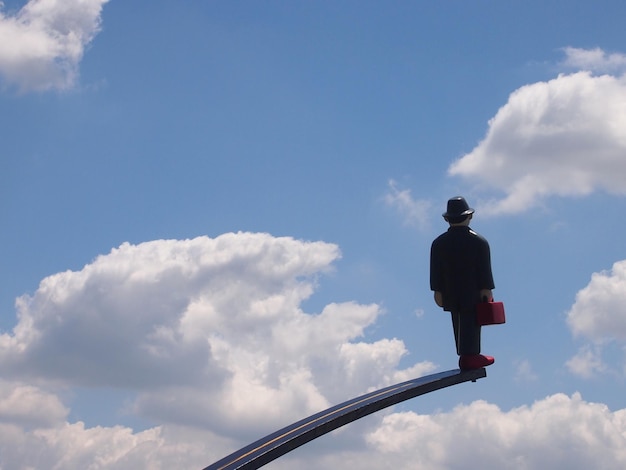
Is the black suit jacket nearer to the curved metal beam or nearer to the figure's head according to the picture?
the figure's head

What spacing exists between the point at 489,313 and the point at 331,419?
→ 2934 mm

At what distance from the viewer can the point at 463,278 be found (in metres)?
13.3

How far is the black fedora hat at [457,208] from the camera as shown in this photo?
1352 centimetres

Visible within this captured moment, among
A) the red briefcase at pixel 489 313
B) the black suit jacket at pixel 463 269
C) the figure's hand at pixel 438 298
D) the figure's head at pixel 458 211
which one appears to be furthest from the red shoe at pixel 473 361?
the figure's head at pixel 458 211

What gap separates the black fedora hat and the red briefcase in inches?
52.9

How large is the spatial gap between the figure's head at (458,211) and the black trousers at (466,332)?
1343 millimetres

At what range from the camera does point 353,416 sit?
12070 millimetres

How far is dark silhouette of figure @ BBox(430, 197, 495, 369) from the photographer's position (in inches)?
523

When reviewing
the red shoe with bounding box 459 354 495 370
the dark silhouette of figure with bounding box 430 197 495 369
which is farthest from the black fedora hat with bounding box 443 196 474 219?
the red shoe with bounding box 459 354 495 370

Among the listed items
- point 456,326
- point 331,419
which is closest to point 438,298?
point 456,326

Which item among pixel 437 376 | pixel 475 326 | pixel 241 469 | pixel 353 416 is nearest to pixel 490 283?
pixel 475 326

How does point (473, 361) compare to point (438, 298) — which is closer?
point (473, 361)

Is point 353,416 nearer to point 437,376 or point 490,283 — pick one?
point 437,376

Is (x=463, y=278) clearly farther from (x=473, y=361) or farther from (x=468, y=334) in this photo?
(x=473, y=361)
